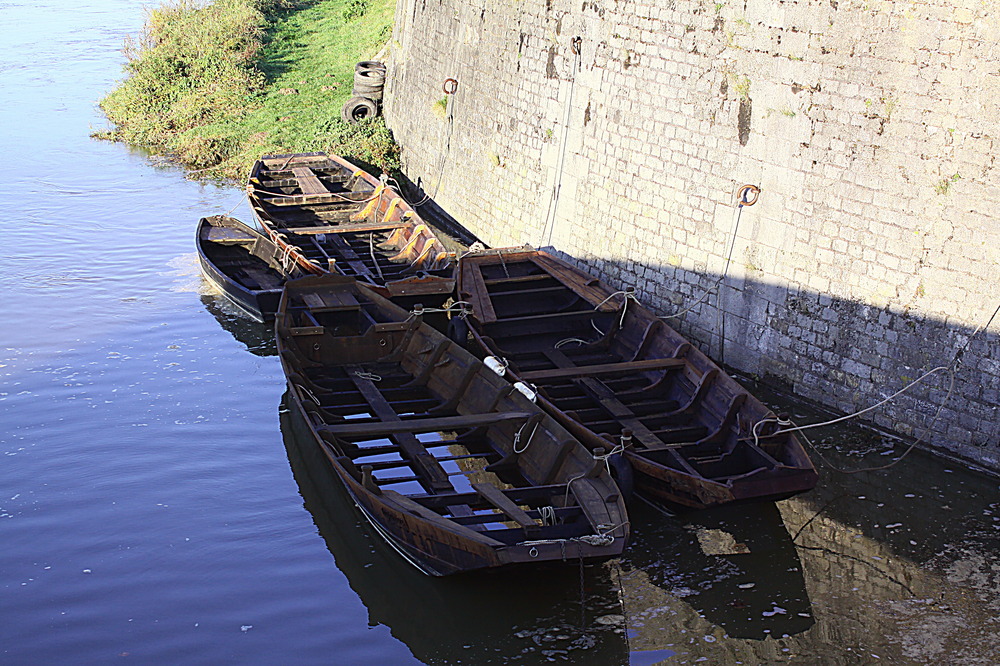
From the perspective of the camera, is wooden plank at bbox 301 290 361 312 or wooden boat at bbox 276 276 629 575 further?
wooden plank at bbox 301 290 361 312

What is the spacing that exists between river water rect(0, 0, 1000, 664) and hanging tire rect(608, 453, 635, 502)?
0.39 m

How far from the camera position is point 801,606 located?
7105 mm

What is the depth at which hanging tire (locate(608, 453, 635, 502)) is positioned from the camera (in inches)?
309

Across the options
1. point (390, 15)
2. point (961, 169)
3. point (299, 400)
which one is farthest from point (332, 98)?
point (961, 169)

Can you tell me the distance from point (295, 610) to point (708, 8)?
24.3 ft

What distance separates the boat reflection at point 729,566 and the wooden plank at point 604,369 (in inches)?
60.1

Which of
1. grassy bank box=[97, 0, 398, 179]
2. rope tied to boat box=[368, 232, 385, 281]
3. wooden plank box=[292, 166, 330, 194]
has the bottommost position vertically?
rope tied to boat box=[368, 232, 385, 281]

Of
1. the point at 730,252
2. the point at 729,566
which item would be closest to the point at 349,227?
the point at 730,252

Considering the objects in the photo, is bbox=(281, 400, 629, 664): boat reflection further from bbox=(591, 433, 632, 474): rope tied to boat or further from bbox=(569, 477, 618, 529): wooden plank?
bbox=(591, 433, 632, 474): rope tied to boat

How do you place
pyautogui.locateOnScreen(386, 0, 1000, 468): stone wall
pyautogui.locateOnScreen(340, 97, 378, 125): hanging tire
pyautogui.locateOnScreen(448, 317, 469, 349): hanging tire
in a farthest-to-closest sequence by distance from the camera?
pyautogui.locateOnScreen(340, 97, 378, 125): hanging tire
pyautogui.locateOnScreen(448, 317, 469, 349): hanging tire
pyautogui.locateOnScreen(386, 0, 1000, 468): stone wall

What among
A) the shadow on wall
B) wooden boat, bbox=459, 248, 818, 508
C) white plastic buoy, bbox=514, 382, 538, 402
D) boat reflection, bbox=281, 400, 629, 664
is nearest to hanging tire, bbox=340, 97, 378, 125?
wooden boat, bbox=459, 248, 818, 508

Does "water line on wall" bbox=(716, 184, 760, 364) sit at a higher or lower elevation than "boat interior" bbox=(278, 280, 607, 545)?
higher

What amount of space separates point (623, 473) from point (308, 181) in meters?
10.1

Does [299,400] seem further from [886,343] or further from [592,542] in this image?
[886,343]
